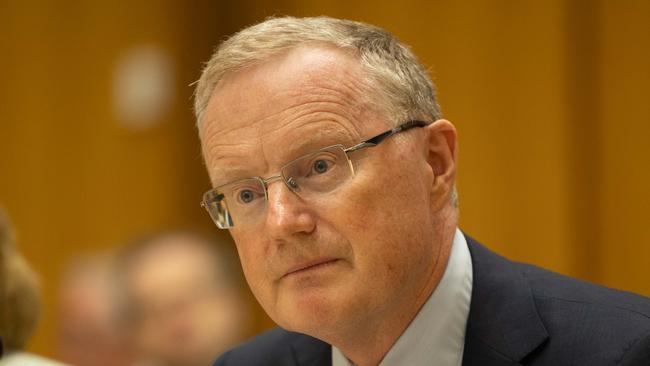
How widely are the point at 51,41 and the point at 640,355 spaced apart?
4.77 meters

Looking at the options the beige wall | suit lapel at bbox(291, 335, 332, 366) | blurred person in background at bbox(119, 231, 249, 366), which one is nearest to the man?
suit lapel at bbox(291, 335, 332, 366)

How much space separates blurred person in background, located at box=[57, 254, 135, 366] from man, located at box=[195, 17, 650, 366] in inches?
88.1

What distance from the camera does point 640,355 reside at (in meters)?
1.92

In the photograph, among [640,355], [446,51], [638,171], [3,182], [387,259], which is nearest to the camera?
[640,355]

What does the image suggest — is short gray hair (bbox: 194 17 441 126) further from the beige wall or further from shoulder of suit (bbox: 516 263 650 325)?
the beige wall

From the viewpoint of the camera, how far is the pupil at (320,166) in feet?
6.78

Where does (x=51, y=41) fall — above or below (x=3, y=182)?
above

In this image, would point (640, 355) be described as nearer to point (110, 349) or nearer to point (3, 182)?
point (110, 349)

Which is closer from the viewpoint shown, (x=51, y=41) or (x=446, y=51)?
(x=446, y=51)

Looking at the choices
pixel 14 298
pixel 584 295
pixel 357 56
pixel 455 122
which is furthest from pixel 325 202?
pixel 455 122

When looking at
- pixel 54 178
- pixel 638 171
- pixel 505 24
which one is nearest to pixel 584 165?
pixel 638 171

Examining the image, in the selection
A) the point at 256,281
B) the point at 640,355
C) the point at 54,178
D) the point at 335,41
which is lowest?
the point at 54,178

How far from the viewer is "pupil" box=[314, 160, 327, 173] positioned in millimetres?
2066

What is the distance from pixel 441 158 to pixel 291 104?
401 mm
